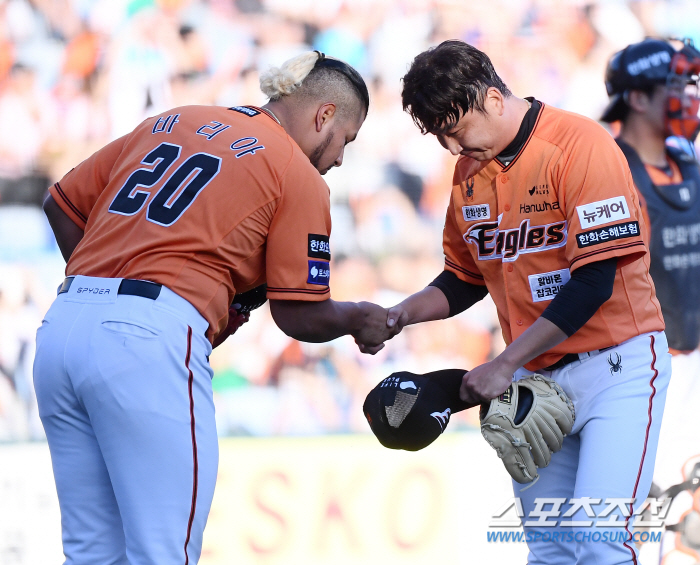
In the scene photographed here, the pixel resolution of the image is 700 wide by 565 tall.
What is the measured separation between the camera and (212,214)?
2.12m

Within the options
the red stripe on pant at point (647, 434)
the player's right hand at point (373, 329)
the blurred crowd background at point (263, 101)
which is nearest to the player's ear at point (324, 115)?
the player's right hand at point (373, 329)

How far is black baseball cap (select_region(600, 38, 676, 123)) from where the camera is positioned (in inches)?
171

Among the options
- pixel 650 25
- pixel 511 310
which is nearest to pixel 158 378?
pixel 511 310

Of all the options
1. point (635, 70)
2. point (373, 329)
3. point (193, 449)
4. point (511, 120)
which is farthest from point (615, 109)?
point (193, 449)

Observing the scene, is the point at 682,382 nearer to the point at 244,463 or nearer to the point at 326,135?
the point at 244,463

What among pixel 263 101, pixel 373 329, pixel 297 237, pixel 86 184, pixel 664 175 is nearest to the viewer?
pixel 297 237

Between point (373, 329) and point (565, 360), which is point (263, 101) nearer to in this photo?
point (373, 329)

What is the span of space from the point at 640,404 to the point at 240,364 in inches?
107

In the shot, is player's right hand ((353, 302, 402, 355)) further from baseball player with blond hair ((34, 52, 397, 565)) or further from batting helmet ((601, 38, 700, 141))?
batting helmet ((601, 38, 700, 141))

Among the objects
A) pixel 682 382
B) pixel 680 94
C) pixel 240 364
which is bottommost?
pixel 682 382

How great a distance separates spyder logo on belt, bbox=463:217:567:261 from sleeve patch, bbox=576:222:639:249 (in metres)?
0.13

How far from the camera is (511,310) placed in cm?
257

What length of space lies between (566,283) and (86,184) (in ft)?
5.25

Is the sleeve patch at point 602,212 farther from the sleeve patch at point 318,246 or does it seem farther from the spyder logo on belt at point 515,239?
the sleeve patch at point 318,246
